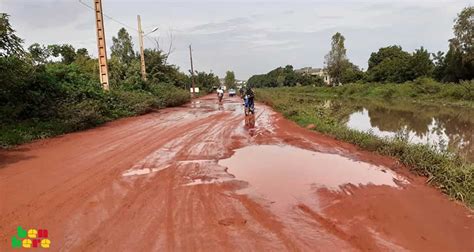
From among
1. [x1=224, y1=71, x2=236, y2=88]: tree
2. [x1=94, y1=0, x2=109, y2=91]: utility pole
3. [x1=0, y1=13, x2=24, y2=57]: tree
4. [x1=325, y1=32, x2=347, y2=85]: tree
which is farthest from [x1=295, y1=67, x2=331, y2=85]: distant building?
[x1=0, y1=13, x2=24, y2=57]: tree

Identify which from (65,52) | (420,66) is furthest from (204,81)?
(420,66)

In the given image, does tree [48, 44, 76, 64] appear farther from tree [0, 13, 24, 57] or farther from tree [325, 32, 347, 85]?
tree [325, 32, 347, 85]

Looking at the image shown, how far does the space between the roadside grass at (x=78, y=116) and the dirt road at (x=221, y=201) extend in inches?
51.9

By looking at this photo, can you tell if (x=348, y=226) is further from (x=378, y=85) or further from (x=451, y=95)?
(x=378, y=85)

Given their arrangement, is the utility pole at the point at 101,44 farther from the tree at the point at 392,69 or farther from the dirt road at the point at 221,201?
the tree at the point at 392,69

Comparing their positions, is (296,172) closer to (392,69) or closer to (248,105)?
(248,105)

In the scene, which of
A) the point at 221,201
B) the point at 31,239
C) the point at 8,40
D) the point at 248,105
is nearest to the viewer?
the point at 31,239

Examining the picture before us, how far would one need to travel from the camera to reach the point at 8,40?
11547 mm

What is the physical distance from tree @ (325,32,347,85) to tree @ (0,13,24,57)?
57720mm

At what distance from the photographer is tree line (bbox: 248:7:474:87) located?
39531mm

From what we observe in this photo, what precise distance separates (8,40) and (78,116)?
348 cm

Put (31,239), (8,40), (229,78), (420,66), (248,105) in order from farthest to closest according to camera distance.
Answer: (229,78) → (420,66) → (248,105) → (8,40) → (31,239)

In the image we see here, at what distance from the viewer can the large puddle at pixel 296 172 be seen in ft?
21.6

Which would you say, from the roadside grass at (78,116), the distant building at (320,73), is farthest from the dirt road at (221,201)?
the distant building at (320,73)
